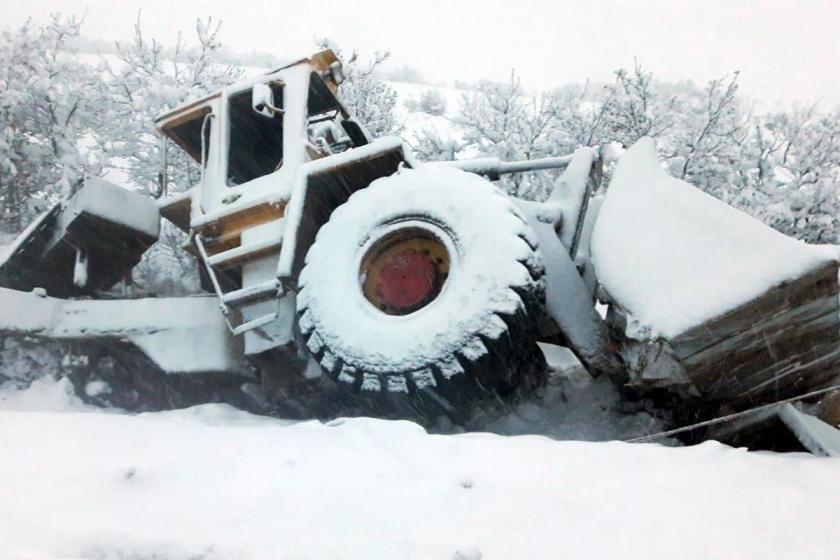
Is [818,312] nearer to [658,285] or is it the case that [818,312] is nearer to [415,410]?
[658,285]

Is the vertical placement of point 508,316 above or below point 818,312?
below

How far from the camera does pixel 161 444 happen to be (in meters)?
1.98

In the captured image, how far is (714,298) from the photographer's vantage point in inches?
94.0

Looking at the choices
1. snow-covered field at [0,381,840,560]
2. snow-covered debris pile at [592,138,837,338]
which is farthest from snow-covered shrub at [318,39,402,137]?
snow-covered field at [0,381,840,560]

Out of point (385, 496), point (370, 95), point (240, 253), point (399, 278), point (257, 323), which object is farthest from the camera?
point (370, 95)

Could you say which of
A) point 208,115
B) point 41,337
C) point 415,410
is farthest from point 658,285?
point 41,337

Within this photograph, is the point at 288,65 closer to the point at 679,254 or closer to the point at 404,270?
the point at 404,270

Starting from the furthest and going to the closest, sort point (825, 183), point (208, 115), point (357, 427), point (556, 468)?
point (825, 183) → point (208, 115) → point (357, 427) → point (556, 468)

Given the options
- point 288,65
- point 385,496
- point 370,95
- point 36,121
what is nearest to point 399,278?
point 385,496

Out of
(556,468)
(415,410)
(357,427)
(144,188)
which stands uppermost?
(556,468)

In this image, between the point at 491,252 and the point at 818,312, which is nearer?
the point at 818,312

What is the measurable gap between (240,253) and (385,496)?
95.1 inches

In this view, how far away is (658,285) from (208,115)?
3.18m

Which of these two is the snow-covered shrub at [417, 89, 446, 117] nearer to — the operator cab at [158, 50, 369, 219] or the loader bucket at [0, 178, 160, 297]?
the operator cab at [158, 50, 369, 219]
